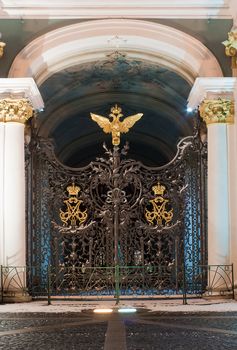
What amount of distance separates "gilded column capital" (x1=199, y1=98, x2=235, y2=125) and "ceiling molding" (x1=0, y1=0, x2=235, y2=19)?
6.27 feet

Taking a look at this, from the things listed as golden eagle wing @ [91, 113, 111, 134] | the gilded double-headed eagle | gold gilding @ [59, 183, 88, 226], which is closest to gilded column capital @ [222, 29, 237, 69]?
the gilded double-headed eagle

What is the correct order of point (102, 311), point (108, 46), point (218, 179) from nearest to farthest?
point (102, 311), point (218, 179), point (108, 46)

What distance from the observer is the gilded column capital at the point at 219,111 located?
1620cm

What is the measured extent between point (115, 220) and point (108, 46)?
3902mm

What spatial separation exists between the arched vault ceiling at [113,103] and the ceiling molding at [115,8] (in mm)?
1660

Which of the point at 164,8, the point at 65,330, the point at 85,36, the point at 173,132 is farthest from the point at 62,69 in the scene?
the point at 65,330

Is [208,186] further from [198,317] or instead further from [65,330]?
[65,330]

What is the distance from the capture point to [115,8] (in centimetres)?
1670

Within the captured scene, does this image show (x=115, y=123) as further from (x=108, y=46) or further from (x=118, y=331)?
(x=118, y=331)

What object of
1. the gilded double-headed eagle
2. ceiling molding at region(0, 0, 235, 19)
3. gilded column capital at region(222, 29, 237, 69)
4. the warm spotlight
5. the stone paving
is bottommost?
the stone paving

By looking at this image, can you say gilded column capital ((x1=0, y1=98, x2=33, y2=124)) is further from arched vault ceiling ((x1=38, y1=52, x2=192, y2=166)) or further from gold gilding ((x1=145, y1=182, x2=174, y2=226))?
gold gilding ((x1=145, y1=182, x2=174, y2=226))

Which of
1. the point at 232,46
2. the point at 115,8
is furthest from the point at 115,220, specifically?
the point at 115,8

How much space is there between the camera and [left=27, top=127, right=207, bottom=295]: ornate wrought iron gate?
1666 cm

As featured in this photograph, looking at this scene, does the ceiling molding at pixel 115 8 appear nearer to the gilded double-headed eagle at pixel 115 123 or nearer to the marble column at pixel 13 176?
the marble column at pixel 13 176
